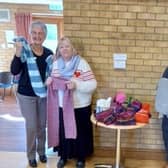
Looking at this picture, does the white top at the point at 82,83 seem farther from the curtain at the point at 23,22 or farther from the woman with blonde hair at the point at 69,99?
the curtain at the point at 23,22

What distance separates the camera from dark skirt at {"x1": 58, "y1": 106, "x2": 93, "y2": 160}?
9.58 ft

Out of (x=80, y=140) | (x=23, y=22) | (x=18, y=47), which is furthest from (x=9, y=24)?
(x=80, y=140)

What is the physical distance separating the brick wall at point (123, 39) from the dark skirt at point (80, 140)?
0.32 metres

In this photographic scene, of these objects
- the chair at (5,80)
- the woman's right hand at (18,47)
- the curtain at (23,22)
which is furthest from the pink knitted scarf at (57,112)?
the curtain at (23,22)

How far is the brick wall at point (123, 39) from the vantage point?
9.61 ft

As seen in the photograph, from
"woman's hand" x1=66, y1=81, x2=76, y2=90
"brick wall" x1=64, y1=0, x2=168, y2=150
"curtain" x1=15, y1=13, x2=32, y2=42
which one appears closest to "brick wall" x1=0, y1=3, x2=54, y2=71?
"curtain" x1=15, y1=13, x2=32, y2=42

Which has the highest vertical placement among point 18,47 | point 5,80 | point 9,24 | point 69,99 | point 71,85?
point 9,24

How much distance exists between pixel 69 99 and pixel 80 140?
48 centimetres

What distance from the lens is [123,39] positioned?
2.99 meters

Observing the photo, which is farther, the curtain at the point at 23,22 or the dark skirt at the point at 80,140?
the curtain at the point at 23,22

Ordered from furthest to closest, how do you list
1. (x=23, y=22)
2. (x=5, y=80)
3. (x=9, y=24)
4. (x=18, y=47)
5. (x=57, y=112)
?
(x=9, y=24) < (x=23, y=22) < (x=5, y=80) < (x=57, y=112) < (x=18, y=47)

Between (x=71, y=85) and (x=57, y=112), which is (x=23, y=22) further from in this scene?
(x=71, y=85)

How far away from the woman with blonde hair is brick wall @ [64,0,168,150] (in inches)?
10.5

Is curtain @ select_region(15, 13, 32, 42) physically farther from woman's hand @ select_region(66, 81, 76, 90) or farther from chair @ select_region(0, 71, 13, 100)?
woman's hand @ select_region(66, 81, 76, 90)
